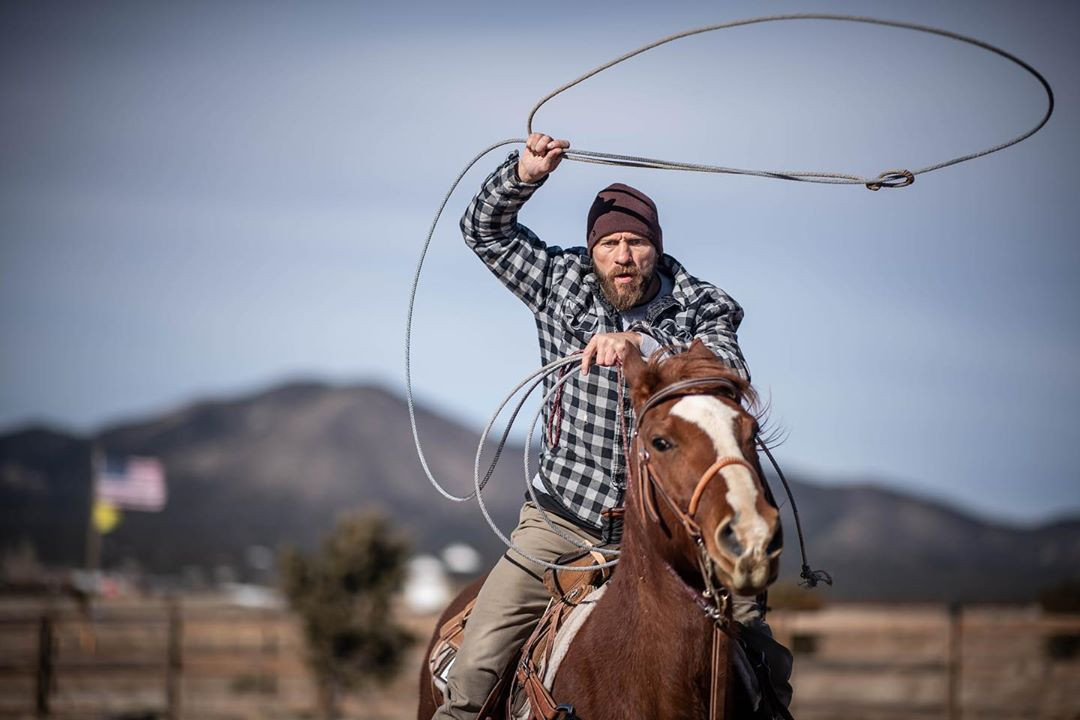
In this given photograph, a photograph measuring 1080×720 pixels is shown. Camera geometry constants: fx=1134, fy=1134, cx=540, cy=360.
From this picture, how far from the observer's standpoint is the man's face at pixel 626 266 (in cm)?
495

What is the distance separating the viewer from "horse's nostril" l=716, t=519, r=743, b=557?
3311 mm

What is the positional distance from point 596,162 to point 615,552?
182cm

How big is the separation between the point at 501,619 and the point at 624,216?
1858 millimetres

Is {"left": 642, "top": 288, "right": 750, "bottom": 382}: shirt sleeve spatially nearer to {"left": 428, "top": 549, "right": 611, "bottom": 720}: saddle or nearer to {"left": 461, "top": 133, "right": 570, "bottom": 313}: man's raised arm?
{"left": 461, "top": 133, "right": 570, "bottom": 313}: man's raised arm

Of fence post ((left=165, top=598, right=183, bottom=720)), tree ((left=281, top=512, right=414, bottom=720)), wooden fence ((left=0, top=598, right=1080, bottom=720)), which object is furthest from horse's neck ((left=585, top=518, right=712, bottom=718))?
tree ((left=281, top=512, right=414, bottom=720))

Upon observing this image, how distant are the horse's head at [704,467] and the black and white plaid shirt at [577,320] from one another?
1.53 ft

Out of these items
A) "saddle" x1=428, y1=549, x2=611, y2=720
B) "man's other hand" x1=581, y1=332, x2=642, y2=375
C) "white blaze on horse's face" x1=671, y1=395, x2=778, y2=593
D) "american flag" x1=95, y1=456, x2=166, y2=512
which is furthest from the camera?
"american flag" x1=95, y1=456, x2=166, y2=512

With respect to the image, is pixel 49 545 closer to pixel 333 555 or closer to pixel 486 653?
pixel 333 555

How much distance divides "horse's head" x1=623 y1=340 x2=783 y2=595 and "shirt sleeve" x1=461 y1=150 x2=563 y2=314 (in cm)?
133

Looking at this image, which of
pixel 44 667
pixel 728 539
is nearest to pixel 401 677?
pixel 44 667

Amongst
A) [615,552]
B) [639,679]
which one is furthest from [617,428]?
[639,679]

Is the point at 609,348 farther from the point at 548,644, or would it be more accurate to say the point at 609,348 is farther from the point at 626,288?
the point at 548,644

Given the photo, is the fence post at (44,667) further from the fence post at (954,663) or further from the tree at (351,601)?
the fence post at (954,663)

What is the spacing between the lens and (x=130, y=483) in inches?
1077
